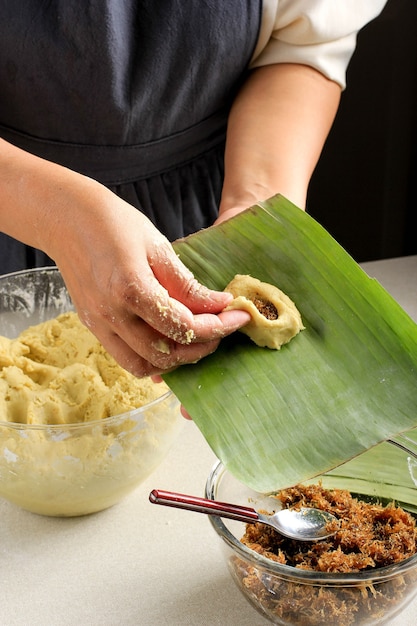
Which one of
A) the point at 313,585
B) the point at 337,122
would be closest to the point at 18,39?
the point at 313,585

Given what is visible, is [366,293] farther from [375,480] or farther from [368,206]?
[368,206]

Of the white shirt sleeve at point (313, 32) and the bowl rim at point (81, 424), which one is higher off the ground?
the white shirt sleeve at point (313, 32)

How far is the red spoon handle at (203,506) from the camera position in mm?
734

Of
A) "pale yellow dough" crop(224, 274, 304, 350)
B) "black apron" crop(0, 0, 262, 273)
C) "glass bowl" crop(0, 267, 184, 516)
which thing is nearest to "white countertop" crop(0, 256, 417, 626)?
"glass bowl" crop(0, 267, 184, 516)

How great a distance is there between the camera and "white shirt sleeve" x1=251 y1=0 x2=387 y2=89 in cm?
115

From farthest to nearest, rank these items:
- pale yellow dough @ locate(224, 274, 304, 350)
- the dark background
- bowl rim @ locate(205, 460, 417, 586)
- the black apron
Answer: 1. the dark background
2. the black apron
3. pale yellow dough @ locate(224, 274, 304, 350)
4. bowl rim @ locate(205, 460, 417, 586)

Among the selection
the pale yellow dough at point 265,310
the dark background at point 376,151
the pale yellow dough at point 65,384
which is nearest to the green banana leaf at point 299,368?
the pale yellow dough at point 265,310

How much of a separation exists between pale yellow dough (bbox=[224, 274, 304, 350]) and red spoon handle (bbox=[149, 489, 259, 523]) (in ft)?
0.55

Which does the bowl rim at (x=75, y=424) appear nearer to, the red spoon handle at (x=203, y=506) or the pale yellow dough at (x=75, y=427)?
the pale yellow dough at (x=75, y=427)

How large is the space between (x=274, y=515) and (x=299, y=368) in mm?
147

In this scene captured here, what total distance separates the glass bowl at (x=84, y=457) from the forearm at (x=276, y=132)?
35cm

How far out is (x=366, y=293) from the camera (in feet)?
2.73

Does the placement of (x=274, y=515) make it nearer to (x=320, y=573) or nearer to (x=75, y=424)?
(x=320, y=573)

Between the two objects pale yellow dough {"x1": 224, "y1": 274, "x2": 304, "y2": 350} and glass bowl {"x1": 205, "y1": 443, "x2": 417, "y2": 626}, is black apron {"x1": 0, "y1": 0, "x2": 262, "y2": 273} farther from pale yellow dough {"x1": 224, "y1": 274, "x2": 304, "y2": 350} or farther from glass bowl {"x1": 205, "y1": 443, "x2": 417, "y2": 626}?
glass bowl {"x1": 205, "y1": 443, "x2": 417, "y2": 626}
